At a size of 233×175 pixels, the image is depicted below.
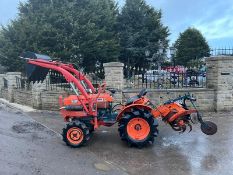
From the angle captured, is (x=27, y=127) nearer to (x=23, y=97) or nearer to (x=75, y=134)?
(x=75, y=134)

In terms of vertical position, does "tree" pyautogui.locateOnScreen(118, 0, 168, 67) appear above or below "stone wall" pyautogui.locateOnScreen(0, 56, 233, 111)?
above

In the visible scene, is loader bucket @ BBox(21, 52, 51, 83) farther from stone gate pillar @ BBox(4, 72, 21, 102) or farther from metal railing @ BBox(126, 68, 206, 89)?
stone gate pillar @ BBox(4, 72, 21, 102)

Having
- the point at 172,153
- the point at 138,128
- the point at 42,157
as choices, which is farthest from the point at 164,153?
the point at 42,157

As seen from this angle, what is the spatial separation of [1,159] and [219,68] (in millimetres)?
7865

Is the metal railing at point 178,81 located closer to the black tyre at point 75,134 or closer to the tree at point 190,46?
the black tyre at point 75,134

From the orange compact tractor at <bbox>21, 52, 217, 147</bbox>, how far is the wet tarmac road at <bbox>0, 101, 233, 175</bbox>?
315 millimetres

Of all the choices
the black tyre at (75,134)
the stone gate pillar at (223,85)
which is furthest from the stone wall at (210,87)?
the black tyre at (75,134)

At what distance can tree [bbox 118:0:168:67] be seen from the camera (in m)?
22.1

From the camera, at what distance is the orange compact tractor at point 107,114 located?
680 cm

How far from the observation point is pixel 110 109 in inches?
289

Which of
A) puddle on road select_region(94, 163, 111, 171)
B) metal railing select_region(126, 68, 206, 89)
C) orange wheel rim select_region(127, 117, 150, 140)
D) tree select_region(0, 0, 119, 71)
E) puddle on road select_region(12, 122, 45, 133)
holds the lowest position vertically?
puddle on road select_region(94, 163, 111, 171)

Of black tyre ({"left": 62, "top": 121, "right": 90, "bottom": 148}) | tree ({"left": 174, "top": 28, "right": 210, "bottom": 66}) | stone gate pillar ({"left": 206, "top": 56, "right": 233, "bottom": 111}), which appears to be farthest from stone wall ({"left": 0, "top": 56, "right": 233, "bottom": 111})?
tree ({"left": 174, "top": 28, "right": 210, "bottom": 66})

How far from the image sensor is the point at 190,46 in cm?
3219

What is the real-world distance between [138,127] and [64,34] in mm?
13601
